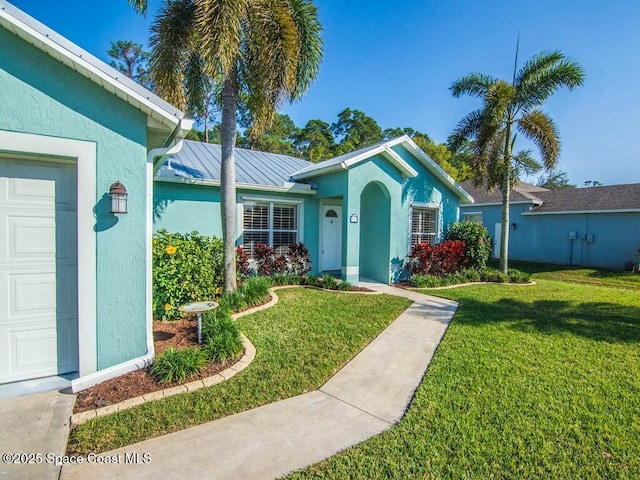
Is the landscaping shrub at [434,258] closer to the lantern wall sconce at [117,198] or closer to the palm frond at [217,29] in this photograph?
the palm frond at [217,29]

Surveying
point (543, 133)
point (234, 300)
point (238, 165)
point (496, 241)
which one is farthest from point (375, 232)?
point (496, 241)

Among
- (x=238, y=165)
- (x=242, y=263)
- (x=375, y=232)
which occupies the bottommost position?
(x=242, y=263)

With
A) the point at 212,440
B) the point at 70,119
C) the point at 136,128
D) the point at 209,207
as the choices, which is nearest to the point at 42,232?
the point at 70,119

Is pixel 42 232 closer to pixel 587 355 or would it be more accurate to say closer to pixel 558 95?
pixel 587 355

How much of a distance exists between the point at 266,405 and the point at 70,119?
177 inches

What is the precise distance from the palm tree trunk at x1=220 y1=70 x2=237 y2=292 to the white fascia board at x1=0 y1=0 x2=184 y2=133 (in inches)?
129

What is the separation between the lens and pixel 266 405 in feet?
13.0

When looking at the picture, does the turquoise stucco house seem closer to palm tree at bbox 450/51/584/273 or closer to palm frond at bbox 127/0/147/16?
palm frond at bbox 127/0/147/16

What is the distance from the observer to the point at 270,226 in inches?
451

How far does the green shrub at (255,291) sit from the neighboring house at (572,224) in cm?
1376

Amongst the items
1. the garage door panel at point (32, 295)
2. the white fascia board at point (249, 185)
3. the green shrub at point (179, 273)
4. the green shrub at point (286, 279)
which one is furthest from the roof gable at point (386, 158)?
the garage door panel at point (32, 295)

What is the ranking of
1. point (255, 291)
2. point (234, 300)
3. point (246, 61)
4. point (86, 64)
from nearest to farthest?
point (86, 64) → point (234, 300) → point (246, 61) → point (255, 291)

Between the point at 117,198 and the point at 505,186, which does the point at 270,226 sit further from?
the point at 505,186

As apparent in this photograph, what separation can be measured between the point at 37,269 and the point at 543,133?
16.5m
